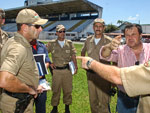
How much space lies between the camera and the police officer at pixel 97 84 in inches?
145

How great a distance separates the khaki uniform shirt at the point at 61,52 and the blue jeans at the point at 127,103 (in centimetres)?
199

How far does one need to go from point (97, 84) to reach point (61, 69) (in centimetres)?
111

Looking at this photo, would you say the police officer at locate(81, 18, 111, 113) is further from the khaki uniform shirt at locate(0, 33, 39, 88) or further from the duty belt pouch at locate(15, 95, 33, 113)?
the duty belt pouch at locate(15, 95, 33, 113)

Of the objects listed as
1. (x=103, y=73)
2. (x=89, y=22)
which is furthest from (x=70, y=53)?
(x=89, y=22)

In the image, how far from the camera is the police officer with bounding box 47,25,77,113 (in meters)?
4.14

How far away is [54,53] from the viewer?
434 cm

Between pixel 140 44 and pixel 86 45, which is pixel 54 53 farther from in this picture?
pixel 140 44

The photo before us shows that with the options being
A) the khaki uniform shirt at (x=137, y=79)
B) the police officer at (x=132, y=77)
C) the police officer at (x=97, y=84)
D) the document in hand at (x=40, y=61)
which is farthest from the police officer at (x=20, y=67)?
the police officer at (x=97, y=84)

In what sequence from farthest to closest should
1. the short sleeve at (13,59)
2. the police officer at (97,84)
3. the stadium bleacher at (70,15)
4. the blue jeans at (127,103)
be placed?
the stadium bleacher at (70,15) < the police officer at (97,84) < the blue jeans at (127,103) < the short sleeve at (13,59)

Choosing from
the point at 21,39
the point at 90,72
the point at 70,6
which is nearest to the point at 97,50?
the point at 90,72

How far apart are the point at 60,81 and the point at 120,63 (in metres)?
1.99

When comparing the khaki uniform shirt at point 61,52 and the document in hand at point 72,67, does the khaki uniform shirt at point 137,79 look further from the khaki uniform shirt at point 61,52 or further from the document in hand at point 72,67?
the khaki uniform shirt at point 61,52

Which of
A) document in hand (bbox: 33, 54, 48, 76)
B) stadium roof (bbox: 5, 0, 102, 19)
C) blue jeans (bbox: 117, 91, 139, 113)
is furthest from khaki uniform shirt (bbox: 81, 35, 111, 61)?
stadium roof (bbox: 5, 0, 102, 19)

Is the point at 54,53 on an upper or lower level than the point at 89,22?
lower
